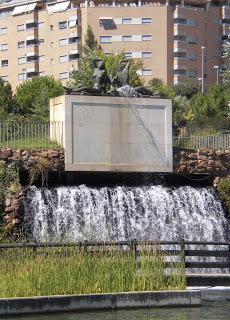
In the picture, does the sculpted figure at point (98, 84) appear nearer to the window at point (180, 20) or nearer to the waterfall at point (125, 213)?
the waterfall at point (125, 213)

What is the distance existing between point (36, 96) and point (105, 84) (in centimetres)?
3681

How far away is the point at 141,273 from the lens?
20484mm

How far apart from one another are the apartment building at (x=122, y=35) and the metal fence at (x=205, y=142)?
7492cm

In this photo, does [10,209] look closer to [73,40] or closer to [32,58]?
[73,40]

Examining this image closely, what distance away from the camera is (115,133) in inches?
1459

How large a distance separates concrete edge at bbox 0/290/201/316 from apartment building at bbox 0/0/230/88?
9672cm

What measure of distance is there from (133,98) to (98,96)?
1.65 m

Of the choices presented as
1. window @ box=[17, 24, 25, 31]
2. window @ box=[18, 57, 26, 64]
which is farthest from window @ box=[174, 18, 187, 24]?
window @ box=[18, 57, 26, 64]

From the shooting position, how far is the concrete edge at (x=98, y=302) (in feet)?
61.7

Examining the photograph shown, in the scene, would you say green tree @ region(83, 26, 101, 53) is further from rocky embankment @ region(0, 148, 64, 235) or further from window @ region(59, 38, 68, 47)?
rocky embankment @ region(0, 148, 64, 235)

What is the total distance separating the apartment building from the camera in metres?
118

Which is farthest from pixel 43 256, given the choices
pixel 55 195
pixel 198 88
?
pixel 198 88

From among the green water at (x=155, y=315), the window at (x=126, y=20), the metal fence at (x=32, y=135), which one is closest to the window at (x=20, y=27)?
the window at (x=126, y=20)

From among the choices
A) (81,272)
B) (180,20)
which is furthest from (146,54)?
(81,272)
